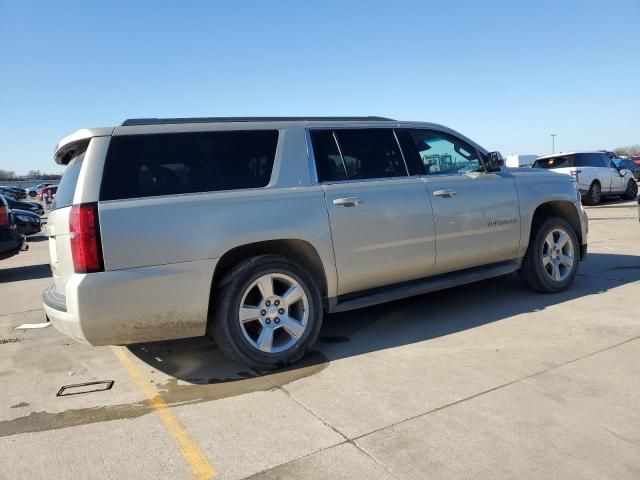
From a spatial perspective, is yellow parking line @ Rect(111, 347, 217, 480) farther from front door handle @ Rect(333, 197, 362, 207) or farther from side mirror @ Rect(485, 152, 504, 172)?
side mirror @ Rect(485, 152, 504, 172)

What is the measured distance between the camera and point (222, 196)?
3.90 meters

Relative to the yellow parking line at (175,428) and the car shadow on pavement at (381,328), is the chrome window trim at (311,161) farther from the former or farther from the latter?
the yellow parking line at (175,428)

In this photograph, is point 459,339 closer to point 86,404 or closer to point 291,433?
point 291,433

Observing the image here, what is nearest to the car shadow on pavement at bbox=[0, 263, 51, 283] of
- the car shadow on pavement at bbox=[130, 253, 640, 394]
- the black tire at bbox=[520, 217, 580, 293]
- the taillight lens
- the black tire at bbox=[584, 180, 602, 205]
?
the car shadow on pavement at bbox=[130, 253, 640, 394]

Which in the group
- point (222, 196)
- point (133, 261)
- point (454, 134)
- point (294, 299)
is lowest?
point (294, 299)

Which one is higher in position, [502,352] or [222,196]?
[222,196]

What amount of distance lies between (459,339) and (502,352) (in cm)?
44

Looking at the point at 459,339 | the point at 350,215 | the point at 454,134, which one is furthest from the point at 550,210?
the point at 350,215

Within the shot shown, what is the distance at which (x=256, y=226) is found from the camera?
396cm

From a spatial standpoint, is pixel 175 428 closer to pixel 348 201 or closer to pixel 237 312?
pixel 237 312

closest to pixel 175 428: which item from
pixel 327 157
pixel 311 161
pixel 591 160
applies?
pixel 311 161

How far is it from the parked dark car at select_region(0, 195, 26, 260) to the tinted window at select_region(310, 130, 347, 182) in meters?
6.13

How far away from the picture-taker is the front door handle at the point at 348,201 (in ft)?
14.2

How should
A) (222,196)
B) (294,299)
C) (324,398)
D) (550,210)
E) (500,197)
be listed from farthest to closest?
(550,210) → (500,197) → (294,299) → (222,196) → (324,398)
